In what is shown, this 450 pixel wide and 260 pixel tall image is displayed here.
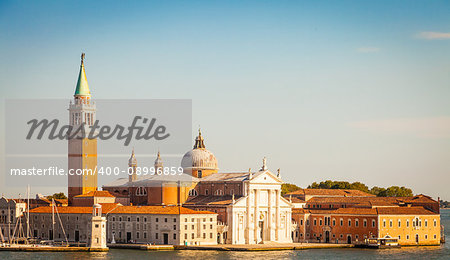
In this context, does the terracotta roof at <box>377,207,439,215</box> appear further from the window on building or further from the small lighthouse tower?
the small lighthouse tower

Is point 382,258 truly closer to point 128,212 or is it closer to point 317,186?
point 128,212

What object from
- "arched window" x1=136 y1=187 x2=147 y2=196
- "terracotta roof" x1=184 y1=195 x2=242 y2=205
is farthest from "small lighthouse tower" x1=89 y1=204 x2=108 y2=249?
"arched window" x1=136 y1=187 x2=147 y2=196

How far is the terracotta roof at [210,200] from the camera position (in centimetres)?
7194

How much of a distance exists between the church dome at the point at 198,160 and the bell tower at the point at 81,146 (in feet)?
25.5

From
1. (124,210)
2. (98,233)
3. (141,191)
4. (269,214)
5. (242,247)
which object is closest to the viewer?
(98,233)

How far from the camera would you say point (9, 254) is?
62.5m

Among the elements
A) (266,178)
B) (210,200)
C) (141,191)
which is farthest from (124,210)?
(266,178)

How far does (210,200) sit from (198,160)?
297 inches

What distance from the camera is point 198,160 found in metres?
80.9

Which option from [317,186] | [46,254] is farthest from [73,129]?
[317,186]

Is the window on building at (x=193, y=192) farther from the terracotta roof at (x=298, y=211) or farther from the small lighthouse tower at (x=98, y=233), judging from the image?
the small lighthouse tower at (x=98, y=233)

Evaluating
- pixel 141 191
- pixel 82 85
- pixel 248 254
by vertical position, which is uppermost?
pixel 82 85

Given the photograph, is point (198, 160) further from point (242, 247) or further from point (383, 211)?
point (383, 211)

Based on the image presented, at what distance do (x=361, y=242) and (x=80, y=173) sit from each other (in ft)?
77.2
